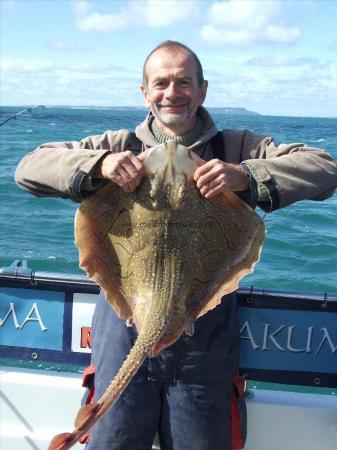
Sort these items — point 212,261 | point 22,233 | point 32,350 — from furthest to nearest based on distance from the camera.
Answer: point 22,233 < point 32,350 < point 212,261

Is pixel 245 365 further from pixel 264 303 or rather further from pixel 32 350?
pixel 32 350

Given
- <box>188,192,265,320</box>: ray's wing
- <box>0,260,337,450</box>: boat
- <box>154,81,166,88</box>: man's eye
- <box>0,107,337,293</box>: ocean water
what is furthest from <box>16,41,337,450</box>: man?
<box>0,107,337,293</box>: ocean water

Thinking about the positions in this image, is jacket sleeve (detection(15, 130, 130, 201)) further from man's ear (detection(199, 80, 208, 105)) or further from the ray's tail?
the ray's tail

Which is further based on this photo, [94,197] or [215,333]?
[215,333]

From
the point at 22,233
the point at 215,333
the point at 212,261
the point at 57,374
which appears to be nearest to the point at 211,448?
the point at 215,333

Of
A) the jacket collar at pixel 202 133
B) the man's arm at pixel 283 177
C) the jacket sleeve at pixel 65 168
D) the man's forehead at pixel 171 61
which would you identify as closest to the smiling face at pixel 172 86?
the man's forehead at pixel 171 61

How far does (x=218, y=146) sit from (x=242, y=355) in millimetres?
1517

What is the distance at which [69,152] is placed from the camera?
9.10ft

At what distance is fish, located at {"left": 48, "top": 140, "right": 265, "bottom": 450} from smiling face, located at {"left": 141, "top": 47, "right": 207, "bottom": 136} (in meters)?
0.56

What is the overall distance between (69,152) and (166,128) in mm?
579

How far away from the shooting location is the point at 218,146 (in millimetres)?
3080

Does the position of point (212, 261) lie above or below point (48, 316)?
above

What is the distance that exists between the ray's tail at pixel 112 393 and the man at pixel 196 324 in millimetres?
541

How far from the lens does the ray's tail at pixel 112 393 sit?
2189mm
